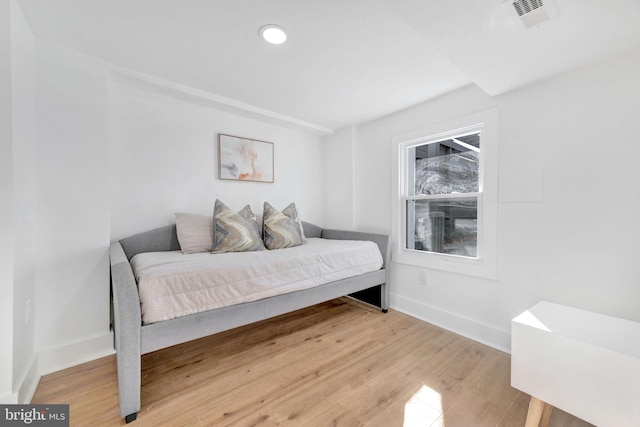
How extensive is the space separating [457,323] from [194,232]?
2.43 metres

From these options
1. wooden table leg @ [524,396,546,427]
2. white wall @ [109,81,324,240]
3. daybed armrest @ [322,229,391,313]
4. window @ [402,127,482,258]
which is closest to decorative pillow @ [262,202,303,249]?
white wall @ [109,81,324,240]

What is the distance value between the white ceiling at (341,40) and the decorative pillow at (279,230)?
122 centimetres

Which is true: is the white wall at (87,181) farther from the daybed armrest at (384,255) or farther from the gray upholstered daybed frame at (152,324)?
the daybed armrest at (384,255)

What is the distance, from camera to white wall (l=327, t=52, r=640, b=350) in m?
1.43

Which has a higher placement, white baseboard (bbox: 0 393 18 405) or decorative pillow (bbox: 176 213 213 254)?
decorative pillow (bbox: 176 213 213 254)

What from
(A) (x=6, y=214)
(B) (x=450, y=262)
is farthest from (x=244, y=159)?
(B) (x=450, y=262)

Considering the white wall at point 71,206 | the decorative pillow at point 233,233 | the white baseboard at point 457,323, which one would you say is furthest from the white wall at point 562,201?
the white wall at point 71,206

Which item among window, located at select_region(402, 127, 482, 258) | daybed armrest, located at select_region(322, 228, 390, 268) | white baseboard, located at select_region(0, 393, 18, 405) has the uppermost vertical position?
window, located at select_region(402, 127, 482, 258)

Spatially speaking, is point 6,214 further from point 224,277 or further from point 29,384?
point 224,277

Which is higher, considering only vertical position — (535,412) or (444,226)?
(444,226)

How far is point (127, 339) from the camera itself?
46.9 inches

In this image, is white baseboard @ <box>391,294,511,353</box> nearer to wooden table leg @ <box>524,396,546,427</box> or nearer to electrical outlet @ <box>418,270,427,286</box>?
electrical outlet @ <box>418,270,427,286</box>

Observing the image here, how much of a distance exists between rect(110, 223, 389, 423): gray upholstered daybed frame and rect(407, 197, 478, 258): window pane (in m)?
0.71

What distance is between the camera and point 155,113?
223 centimetres
